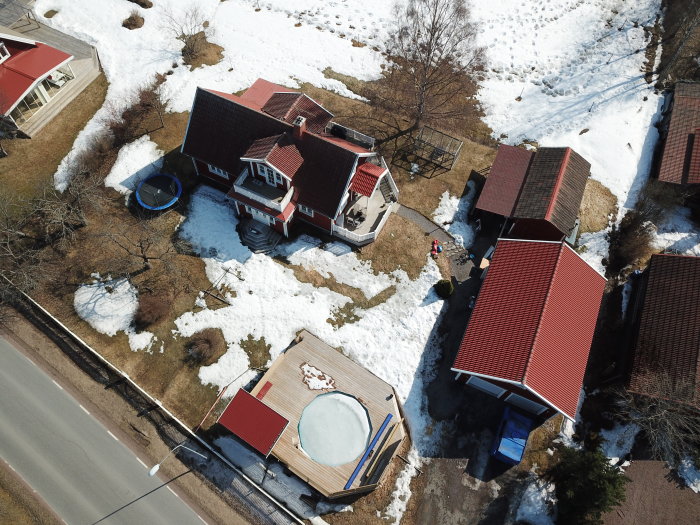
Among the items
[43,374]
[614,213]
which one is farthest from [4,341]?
[614,213]

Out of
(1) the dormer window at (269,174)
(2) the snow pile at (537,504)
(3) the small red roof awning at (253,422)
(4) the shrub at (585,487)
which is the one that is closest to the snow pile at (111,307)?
(3) the small red roof awning at (253,422)

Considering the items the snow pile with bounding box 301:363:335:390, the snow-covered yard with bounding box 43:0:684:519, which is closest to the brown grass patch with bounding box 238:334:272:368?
the snow-covered yard with bounding box 43:0:684:519

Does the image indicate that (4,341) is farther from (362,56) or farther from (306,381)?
(362,56)

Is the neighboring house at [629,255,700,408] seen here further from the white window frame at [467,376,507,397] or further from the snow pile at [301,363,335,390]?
the snow pile at [301,363,335,390]

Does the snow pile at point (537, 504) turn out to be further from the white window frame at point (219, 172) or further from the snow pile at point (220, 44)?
the snow pile at point (220, 44)

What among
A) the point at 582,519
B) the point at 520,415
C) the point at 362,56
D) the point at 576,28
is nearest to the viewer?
the point at 582,519

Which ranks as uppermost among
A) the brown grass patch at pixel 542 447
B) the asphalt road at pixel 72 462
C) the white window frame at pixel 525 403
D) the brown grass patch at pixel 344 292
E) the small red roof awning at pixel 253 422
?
the brown grass patch at pixel 344 292
